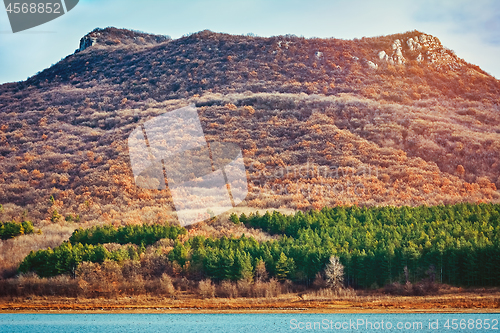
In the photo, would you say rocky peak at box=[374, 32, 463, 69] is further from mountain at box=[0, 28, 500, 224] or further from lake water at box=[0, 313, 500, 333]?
lake water at box=[0, 313, 500, 333]

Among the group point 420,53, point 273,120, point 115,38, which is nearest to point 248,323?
point 273,120

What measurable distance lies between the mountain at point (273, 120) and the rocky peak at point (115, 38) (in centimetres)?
167

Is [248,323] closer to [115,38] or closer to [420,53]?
[420,53]

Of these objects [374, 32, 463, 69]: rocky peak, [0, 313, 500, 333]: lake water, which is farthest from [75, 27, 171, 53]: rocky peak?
[0, 313, 500, 333]: lake water

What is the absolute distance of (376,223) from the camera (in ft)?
118

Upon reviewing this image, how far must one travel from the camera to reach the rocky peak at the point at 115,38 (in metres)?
109

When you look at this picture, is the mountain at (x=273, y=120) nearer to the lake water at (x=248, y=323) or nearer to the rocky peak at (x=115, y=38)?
the rocky peak at (x=115, y=38)

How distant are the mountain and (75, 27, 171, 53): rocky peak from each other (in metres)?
1.67

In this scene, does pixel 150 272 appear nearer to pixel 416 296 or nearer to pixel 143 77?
pixel 416 296

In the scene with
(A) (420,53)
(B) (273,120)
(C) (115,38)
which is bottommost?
(B) (273,120)

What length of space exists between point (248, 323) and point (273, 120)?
140 feet

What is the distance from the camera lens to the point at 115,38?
4380 inches

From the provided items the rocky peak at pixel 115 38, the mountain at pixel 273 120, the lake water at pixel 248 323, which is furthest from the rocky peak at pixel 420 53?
the lake water at pixel 248 323

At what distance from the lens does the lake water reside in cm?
2461
